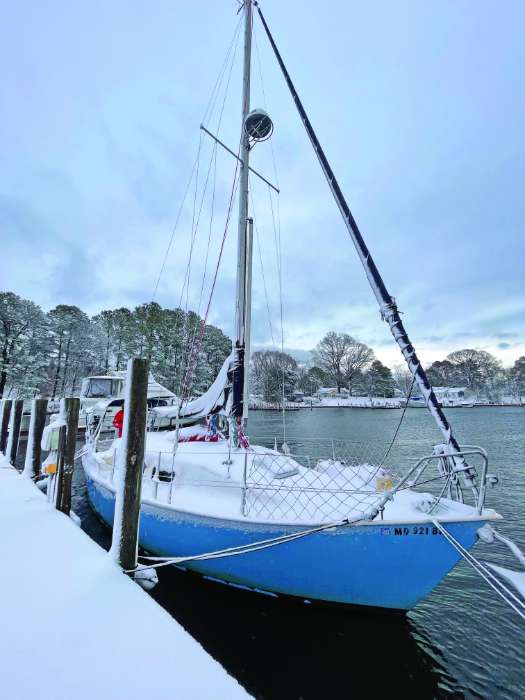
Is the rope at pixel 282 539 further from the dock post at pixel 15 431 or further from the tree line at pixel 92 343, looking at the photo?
the tree line at pixel 92 343

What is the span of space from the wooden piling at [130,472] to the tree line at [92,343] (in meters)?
27.0

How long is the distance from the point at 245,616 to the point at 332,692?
144 centimetres

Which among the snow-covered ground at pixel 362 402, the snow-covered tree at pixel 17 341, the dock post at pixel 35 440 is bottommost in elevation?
the dock post at pixel 35 440

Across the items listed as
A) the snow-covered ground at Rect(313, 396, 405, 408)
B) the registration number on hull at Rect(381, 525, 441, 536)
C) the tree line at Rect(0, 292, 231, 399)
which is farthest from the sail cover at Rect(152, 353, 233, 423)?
the snow-covered ground at Rect(313, 396, 405, 408)

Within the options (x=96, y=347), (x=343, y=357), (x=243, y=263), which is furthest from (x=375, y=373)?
(x=243, y=263)

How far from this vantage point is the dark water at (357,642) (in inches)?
135

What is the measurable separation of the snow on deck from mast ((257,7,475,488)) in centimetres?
358

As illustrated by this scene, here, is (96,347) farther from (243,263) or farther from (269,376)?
(243,263)

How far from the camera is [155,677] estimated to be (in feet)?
6.24

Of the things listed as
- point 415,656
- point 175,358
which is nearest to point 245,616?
point 415,656

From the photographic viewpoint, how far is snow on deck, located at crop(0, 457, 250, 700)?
1.83m

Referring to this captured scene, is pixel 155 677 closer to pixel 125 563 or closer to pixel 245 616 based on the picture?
pixel 125 563

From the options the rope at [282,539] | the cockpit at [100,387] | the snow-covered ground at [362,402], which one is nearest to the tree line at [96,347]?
the cockpit at [100,387]

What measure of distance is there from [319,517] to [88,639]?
2.71 meters
